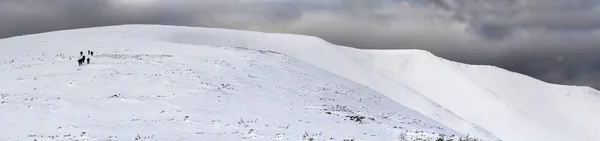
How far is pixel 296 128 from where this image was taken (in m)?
30.9

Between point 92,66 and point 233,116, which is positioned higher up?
point 92,66

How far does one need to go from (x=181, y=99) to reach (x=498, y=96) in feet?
275

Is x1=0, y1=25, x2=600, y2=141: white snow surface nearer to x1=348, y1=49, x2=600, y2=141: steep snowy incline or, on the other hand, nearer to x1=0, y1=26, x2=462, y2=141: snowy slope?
x1=0, y1=26, x2=462, y2=141: snowy slope

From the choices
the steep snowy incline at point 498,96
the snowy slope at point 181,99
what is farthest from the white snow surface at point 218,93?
the steep snowy incline at point 498,96

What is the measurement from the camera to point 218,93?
4078 centimetres

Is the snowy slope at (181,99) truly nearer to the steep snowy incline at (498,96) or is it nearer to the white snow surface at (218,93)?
the white snow surface at (218,93)

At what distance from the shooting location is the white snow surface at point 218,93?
30469mm

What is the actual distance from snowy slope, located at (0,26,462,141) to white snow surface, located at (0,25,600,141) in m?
0.09

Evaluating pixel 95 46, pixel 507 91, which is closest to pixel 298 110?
pixel 95 46

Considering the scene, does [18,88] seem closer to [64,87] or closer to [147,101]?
[64,87]

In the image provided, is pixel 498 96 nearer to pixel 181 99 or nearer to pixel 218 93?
pixel 218 93

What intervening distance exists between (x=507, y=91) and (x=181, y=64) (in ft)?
255

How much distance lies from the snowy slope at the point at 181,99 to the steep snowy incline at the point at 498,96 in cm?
4559

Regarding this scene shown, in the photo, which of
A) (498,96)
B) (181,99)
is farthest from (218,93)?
(498,96)
